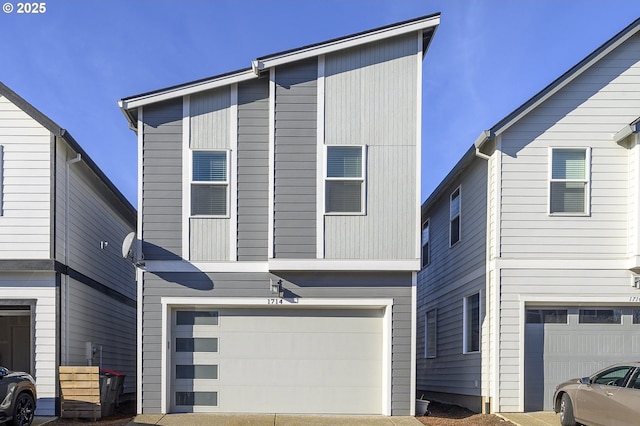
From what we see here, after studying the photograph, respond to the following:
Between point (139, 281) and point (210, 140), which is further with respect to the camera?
point (210, 140)

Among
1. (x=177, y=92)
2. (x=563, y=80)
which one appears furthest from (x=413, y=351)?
→ (x=177, y=92)

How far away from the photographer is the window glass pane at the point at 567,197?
13.0 metres

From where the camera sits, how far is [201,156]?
1275cm

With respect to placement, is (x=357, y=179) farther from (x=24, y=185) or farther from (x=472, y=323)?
(x=24, y=185)

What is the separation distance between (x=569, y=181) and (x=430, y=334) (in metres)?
7.41

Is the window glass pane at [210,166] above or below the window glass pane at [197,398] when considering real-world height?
above

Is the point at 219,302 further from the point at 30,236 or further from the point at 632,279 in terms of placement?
the point at 632,279

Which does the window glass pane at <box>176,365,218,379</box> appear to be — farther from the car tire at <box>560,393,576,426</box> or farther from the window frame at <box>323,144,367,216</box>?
the car tire at <box>560,393,576,426</box>

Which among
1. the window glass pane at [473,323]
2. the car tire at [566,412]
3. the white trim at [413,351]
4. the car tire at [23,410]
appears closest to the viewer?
the car tire at [23,410]

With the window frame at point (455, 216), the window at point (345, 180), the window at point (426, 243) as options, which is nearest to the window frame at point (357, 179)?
the window at point (345, 180)

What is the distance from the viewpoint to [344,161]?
41.3ft

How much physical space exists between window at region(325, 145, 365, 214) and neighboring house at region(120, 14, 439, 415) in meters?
0.03

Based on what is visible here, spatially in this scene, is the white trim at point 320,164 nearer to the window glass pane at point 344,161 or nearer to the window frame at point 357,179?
the window frame at point 357,179

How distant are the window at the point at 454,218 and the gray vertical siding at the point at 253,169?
5.75 meters
